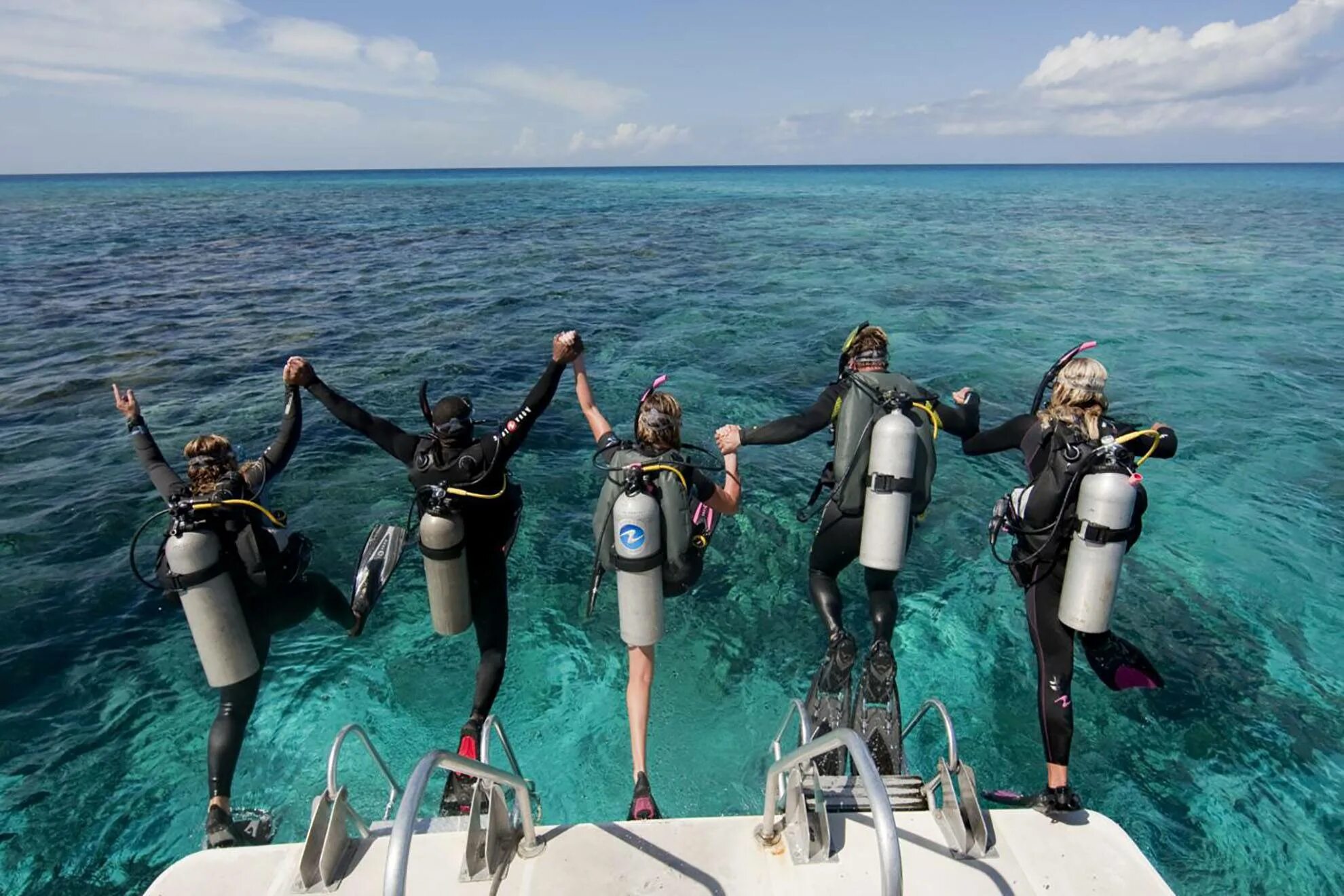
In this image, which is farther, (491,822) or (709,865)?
(709,865)

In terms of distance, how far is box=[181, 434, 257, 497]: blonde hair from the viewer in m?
4.96

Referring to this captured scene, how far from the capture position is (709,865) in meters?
3.40

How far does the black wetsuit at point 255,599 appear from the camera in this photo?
484cm

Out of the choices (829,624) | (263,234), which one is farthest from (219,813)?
(263,234)

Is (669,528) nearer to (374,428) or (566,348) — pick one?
(566,348)

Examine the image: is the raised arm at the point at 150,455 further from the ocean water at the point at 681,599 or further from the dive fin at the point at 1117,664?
the dive fin at the point at 1117,664

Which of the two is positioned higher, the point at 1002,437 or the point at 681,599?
the point at 1002,437

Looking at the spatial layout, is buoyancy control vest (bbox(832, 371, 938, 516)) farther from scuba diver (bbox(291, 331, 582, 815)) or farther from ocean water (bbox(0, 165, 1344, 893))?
ocean water (bbox(0, 165, 1344, 893))

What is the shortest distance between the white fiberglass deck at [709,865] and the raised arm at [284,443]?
2.93m

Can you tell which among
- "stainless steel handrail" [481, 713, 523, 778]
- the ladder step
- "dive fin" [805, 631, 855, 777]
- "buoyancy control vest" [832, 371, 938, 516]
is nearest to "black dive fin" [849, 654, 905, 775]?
"dive fin" [805, 631, 855, 777]

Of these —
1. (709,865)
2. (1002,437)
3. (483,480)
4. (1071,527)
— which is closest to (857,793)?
(709,865)

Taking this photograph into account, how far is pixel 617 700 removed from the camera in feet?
23.8

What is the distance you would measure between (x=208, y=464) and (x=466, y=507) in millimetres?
1873

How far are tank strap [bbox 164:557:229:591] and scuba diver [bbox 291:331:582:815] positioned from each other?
1253 mm
